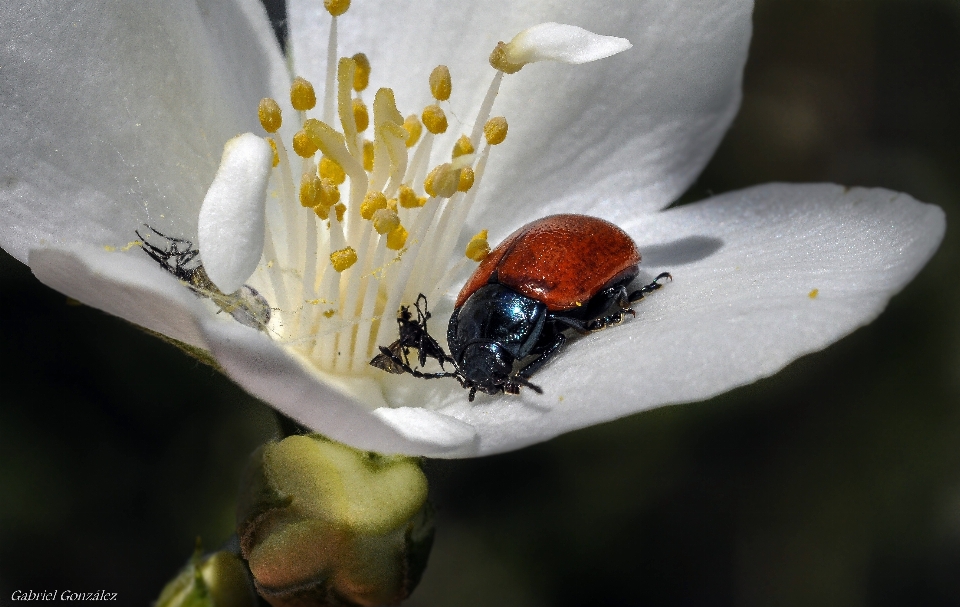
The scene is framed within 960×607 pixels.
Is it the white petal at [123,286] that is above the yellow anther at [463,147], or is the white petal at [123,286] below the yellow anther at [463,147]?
above

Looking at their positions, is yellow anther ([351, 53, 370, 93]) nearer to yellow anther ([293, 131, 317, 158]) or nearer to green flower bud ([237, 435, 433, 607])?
yellow anther ([293, 131, 317, 158])

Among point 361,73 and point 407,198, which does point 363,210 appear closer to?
point 407,198

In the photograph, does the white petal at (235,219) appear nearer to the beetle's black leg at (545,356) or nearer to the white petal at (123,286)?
the white petal at (123,286)

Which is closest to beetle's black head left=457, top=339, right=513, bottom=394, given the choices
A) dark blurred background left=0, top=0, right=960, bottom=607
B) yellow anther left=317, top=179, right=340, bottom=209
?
yellow anther left=317, top=179, right=340, bottom=209

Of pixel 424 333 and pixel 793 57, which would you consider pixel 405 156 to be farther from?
pixel 793 57
